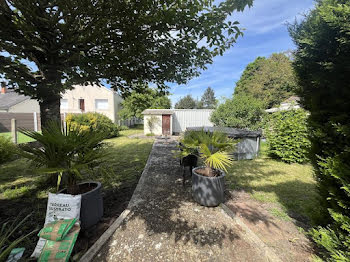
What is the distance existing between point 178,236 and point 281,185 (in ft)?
11.6

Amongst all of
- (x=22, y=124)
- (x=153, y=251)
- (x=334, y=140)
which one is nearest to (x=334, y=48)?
(x=334, y=140)

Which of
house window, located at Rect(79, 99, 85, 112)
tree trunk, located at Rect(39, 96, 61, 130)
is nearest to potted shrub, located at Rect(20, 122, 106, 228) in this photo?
tree trunk, located at Rect(39, 96, 61, 130)

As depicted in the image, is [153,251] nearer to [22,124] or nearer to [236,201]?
[236,201]

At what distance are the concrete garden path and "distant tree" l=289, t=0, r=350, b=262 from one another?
2.85 ft

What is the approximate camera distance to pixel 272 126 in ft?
23.4

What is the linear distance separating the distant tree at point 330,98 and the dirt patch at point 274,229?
46cm

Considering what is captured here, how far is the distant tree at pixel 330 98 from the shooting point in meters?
1.47

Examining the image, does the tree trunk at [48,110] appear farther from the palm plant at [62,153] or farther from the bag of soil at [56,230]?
the bag of soil at [56,230]

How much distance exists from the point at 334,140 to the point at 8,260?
3.88 m

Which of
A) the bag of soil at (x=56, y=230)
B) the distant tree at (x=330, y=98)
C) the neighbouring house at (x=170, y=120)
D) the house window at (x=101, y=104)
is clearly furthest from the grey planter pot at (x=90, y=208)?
the house window at (x=101, y=104)

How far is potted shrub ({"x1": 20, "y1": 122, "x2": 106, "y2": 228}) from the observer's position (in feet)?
7.04

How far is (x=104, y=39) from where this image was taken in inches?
110

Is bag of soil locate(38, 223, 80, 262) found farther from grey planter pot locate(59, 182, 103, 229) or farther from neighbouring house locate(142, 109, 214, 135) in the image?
neighbouring house locate(142, 109, 214, 135)

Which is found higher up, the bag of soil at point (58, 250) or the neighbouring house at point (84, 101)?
the neighbouring house at point (84, 101)
